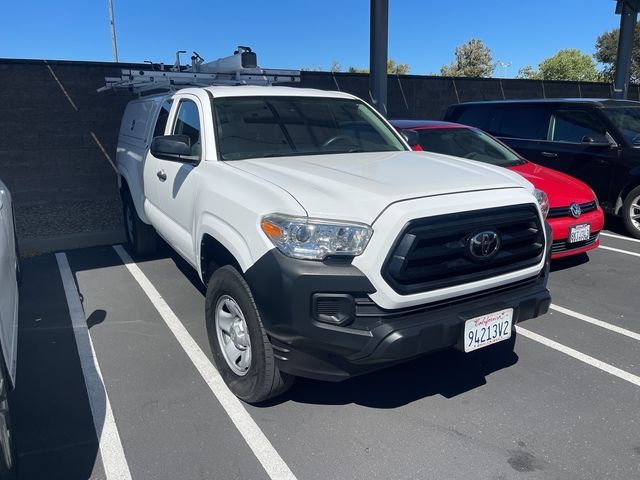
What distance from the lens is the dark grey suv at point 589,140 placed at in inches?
269

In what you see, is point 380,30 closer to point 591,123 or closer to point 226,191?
point 591,123

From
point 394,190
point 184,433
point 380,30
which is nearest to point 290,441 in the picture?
point 184,433

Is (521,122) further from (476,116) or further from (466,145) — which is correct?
(466,145)

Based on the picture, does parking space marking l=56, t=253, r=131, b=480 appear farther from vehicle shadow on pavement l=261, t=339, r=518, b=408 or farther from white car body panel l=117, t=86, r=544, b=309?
white car body panel l=117, t=86, r=544, b=309

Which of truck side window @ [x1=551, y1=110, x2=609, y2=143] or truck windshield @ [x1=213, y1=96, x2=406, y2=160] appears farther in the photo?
truck side window @ [x1=551, y1=110, x2=609, y2=143]

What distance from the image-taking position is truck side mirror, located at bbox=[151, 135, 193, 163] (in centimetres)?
359

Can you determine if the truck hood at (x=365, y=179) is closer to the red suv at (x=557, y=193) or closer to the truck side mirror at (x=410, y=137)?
the truck side mirror at (x=410, y=137)

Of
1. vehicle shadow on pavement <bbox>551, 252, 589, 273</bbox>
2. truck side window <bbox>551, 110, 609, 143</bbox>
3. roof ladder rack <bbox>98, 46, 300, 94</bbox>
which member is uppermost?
roof ladder rack <bbox>98, 46, 300, 94</bbox>

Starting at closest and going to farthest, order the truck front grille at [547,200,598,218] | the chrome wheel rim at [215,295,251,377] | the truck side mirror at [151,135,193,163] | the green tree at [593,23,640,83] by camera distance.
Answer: the chrome wheel rim at [215,295,251,377]
the truck side mirror at [151,135,193,163]
the truck front grille at [547,200,598,218]
the green tree at [593,23,640,83]

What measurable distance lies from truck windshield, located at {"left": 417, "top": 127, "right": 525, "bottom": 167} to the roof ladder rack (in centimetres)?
182

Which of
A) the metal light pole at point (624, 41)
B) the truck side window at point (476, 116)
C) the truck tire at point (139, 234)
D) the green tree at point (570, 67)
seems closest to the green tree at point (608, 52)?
the green tree at point (570, 67)

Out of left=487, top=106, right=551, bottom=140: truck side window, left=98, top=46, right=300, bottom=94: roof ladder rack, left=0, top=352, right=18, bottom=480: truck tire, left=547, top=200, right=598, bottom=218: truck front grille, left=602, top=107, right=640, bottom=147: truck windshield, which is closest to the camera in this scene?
left=0, top=352, right=18, bottom=480: truck tire

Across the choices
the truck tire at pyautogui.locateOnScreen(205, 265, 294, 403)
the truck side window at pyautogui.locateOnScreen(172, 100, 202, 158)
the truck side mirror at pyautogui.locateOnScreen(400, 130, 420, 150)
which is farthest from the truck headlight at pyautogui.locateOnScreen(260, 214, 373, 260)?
the truck side mirror at pyautogui.locateOnScreen(400, 130, 420, 150)

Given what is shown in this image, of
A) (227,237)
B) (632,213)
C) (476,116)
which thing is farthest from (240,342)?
(476,116)
